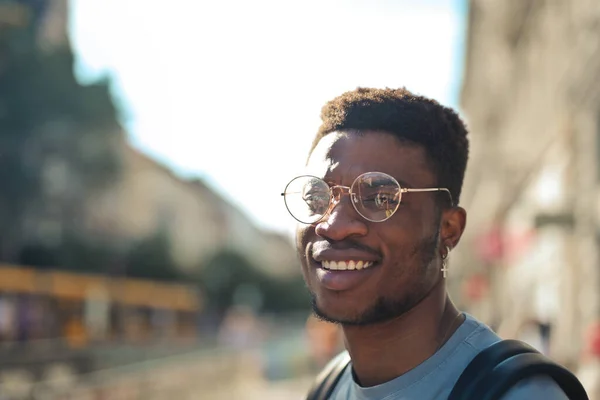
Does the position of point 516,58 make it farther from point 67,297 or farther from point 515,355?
point 515,355

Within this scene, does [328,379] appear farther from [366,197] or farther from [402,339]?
[366,197]

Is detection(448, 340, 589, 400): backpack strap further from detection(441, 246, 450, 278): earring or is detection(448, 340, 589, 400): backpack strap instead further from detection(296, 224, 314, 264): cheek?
detection(296, 224, 314, 264): cheek

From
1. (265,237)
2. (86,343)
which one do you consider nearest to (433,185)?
(86,343)

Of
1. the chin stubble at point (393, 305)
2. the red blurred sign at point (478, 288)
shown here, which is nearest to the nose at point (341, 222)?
the chin stubble at point (393, 305)

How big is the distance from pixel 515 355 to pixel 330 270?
0.48 m

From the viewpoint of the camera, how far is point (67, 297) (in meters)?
24.7

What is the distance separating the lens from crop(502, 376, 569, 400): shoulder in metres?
1.68

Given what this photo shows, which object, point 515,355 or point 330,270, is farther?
point 330,270

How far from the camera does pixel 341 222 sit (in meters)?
1.95

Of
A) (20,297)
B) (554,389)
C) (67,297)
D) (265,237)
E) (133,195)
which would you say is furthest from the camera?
(265,237)

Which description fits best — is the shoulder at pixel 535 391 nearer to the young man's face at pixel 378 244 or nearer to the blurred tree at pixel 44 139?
the young man's face at pixel 378 244

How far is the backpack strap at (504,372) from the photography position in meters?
1.68

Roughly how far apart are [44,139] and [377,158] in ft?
109

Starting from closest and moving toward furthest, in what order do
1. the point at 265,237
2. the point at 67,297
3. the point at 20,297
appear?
the point at 20,297, the point at 67,297, the point at 265,237
